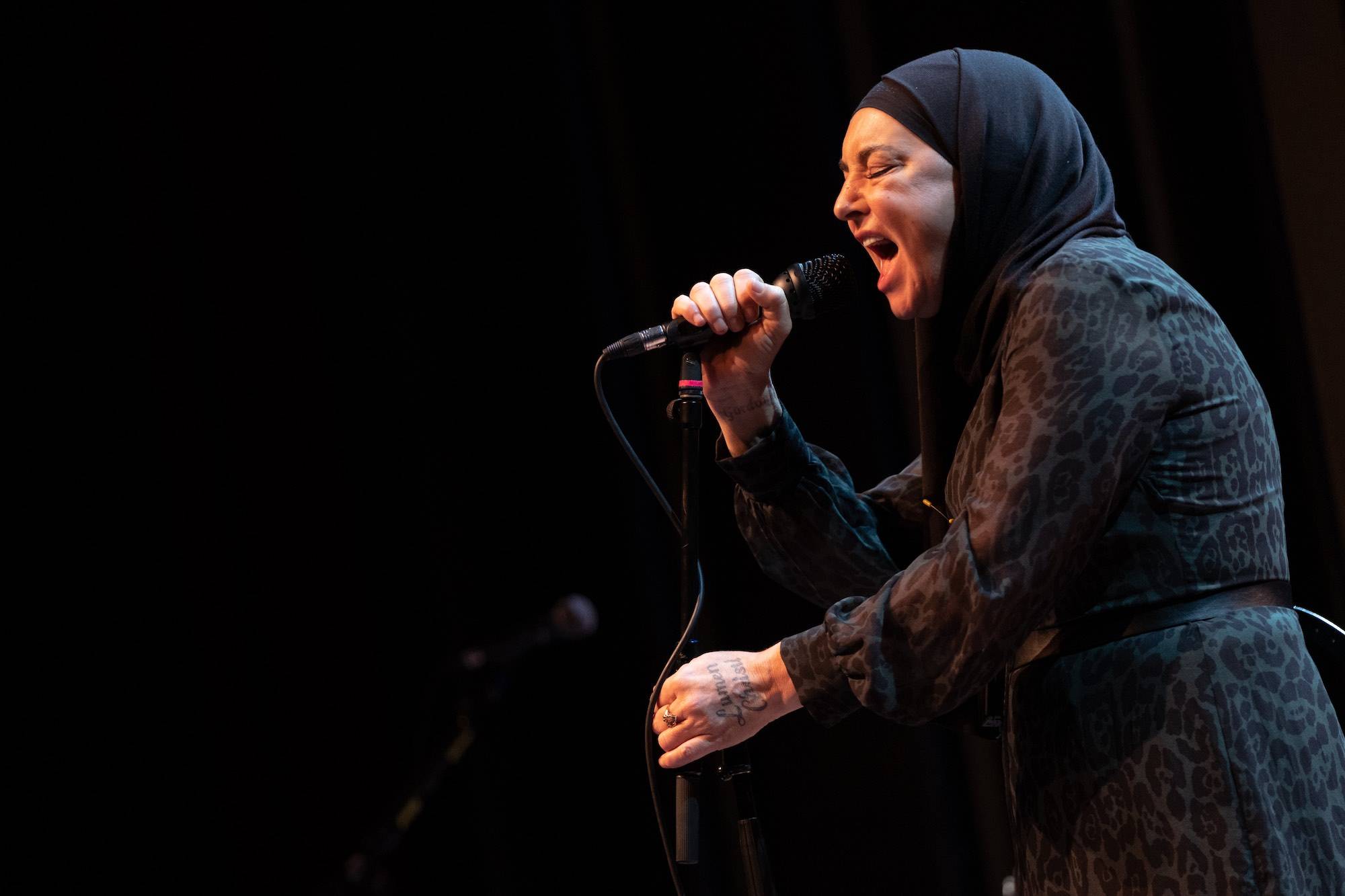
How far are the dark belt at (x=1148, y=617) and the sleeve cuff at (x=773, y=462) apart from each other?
497 millimetres

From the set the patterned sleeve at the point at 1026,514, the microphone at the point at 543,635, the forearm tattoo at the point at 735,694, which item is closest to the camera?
the patterned sleeve at the point at 1026,514

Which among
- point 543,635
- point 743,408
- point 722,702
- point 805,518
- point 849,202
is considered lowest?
point 543,635

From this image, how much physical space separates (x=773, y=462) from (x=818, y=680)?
514mm

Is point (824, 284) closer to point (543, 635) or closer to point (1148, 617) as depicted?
point (1148, 617)

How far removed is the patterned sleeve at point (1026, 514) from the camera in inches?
A: 44.0

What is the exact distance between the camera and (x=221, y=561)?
3371 mm

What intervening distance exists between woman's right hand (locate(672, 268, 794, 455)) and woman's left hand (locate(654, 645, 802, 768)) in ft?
1.33

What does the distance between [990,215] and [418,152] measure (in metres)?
2.56

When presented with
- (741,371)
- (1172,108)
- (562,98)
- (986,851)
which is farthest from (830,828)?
(562,98)

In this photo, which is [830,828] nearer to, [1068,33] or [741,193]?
[741,193]

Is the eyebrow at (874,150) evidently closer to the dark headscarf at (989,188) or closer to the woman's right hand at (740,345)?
the dark headscarf at (989,188)

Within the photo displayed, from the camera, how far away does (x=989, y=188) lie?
137 cm

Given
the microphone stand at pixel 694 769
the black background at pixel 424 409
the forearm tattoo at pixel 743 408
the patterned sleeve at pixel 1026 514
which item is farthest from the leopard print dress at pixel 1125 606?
the black background at pixel 424 409

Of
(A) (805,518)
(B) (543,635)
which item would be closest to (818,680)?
(A) (805,518)
